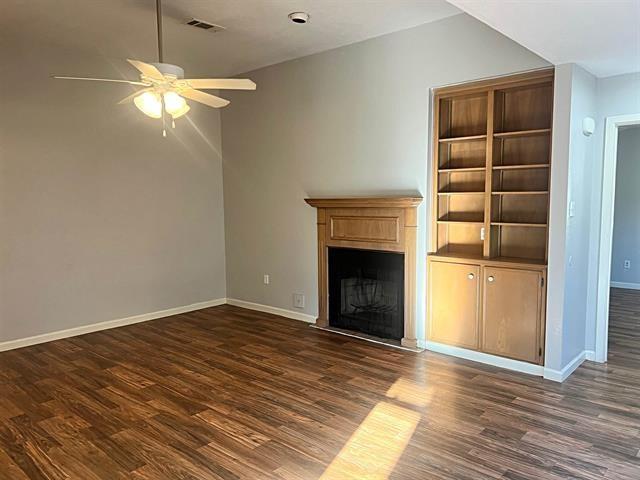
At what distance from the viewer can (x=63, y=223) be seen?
188 inches

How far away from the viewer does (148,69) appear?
2.84 m

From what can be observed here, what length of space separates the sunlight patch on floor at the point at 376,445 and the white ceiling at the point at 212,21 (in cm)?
301

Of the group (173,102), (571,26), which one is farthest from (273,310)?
(571,26)

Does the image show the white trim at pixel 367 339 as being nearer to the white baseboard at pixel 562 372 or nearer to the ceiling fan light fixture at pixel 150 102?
the white baseboard at pixel 562 372

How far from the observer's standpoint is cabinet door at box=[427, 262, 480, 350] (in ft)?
13.1

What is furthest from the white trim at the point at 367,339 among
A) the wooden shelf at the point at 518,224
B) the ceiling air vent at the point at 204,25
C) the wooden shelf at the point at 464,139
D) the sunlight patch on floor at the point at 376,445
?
the ceiling air vent at the point at 204,25

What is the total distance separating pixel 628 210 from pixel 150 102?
6.96 meters

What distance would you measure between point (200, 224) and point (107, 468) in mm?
3849

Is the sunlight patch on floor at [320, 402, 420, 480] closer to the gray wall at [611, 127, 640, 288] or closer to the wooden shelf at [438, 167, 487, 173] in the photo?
the wooden shelf at [438, 167, 487, 173]

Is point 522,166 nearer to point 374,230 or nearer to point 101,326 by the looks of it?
point 374,230

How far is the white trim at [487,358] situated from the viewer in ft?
12.2

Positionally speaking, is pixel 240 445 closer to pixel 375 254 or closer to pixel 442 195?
pixel 375 254

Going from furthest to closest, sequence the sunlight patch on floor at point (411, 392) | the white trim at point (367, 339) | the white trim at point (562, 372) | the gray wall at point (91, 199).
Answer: the gray wall at point (91, 199), the white trim at point (367, 339), the white trim at point (562, 372), the sunlight patch on floor at point (411, 392)

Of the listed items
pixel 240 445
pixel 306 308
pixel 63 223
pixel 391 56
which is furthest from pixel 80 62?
pixel 240 445
